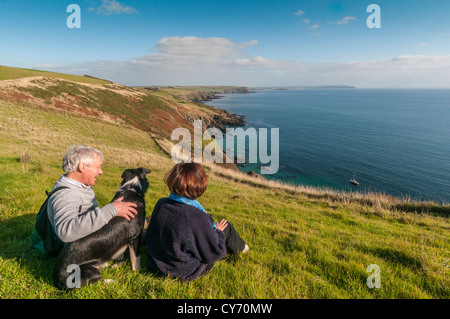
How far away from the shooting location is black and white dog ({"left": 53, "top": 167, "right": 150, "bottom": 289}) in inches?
109

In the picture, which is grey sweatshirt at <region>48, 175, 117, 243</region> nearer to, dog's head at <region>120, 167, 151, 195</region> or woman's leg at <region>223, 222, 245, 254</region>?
dog's head at <region>120, 167, 151, 195</region>

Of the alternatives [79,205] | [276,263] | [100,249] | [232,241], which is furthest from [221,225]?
[79,205]

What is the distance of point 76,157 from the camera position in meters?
3.11

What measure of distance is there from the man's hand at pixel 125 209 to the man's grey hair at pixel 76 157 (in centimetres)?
73

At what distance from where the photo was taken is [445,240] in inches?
217

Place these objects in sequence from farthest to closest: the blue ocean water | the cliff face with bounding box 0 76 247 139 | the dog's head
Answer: the cliff face with bounding box 0 76 247 139 → the blue ocean water → the dog's head

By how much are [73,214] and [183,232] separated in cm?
143

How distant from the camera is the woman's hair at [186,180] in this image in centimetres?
290

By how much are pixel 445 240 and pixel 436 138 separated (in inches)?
2923

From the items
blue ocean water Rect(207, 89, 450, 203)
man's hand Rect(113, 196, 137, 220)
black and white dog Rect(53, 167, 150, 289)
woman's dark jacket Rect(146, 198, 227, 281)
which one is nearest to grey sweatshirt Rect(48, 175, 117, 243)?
man's hand Rect(113, 196, 137, 220)

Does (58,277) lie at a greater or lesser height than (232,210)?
greater

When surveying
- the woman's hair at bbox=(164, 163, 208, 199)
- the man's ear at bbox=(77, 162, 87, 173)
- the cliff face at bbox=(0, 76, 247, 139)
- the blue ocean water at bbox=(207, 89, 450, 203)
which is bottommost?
the blue ocean water at bbox=(207, 89, 450, 203)
